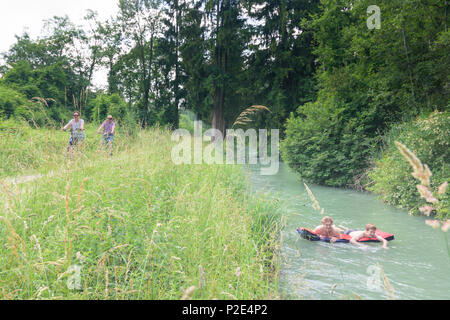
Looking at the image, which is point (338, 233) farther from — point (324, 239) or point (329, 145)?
point (329, 145)

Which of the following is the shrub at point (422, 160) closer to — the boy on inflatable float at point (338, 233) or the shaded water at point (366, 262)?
the shaded water at point (366, 262)

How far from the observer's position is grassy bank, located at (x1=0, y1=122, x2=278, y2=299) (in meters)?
2.43

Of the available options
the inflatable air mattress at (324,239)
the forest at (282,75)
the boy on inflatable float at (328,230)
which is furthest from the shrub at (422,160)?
the boy on inflatable float at (328,230)

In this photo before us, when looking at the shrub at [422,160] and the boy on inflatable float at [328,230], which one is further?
the shrub at [422,160]

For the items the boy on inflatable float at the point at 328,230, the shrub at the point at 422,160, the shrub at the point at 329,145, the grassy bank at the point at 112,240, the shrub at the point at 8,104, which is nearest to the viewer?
the grassy bank at the point at 112,240

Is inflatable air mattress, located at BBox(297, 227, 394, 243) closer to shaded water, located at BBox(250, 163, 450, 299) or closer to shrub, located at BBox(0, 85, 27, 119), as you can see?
shaded water, located at BBox(250, 163, 450, 299)

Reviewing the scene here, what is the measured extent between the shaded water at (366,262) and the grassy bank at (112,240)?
0.66 m

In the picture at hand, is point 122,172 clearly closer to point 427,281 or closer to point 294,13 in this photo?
point 427,281

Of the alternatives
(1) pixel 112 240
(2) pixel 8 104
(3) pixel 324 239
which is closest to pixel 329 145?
(3) pixel 324 239

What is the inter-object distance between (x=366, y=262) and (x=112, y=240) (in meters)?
4.00

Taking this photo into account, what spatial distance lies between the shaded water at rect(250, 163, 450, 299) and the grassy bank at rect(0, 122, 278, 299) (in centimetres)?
66

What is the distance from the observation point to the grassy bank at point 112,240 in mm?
2428

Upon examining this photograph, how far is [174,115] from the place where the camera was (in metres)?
29.5

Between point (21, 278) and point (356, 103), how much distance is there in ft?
42.3
